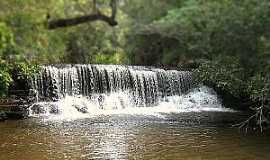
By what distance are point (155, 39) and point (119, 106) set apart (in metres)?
10.1

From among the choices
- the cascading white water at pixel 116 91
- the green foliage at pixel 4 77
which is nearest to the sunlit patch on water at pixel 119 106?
A: the cascading white water at pixel 116 91

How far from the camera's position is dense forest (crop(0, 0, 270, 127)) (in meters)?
3.22

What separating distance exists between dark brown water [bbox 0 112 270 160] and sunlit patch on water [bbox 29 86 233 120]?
1.53 meters

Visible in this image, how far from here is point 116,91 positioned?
1894cm

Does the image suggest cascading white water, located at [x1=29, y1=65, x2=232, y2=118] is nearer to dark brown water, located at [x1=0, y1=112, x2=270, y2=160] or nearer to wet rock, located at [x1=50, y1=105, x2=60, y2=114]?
wet rock, located at [x1=50, y1=105, x2=60, y2=114]

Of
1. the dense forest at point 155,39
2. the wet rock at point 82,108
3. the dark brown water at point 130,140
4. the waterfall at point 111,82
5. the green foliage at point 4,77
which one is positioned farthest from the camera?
the waterfall at point 111,82

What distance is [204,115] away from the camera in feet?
52.3

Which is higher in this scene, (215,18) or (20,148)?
(215,18)

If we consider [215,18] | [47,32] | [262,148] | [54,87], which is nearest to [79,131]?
[262,148]

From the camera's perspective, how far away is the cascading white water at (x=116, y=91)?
17.0 metres

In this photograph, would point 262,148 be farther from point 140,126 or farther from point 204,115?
point 204,115

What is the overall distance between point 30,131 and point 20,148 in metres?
1.93

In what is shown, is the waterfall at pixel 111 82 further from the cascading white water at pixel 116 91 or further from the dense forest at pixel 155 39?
the dense forest at pixel 155 39

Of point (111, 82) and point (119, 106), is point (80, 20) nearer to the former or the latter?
point (119, 106)
